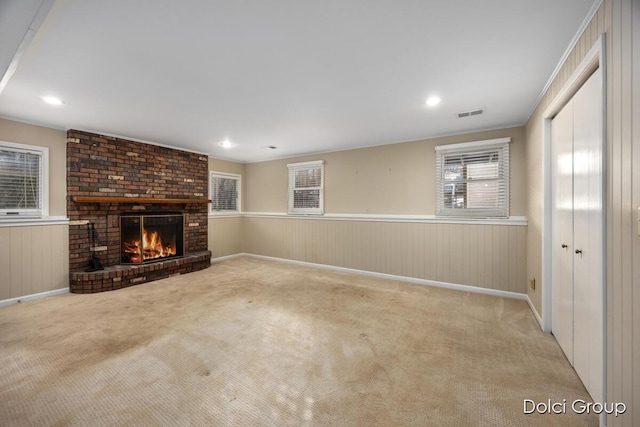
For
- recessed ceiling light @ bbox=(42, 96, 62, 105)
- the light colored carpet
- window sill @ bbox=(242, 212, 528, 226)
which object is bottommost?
the light colored carpet

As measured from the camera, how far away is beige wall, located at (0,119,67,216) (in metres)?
3.54

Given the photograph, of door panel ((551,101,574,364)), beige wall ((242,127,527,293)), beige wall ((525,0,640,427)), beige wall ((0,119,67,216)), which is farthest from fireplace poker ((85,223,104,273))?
A: door panel ((551,101,574,364))

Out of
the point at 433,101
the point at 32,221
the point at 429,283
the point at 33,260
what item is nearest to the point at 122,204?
the point at 32,221

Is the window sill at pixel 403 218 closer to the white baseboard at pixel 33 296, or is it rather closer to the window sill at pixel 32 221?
the window sill at pixel 32 221

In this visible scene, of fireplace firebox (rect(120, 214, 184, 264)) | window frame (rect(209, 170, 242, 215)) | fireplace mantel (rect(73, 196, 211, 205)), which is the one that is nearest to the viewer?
fireplace mantel (rect(73, 196, 211, 205))

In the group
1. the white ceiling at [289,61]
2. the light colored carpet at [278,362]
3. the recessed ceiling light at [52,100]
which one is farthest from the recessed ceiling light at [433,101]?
the recessed ceiling light at [52,100]

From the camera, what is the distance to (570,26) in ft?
5.55

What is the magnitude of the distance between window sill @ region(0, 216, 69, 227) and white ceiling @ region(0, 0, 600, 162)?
139 cm

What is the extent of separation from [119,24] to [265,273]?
4.09m

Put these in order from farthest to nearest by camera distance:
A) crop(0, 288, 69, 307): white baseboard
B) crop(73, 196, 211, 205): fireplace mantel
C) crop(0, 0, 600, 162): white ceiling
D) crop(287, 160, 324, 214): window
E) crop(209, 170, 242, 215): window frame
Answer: crop(209, 170, 242, 215): window frame < crop(287, 160, 324, 214): window < crop(73, 196, 211, 205): fireplace mantel < crop(0, 288, 69, 307): white baseboard < crop(0, 0, 600, 162): white ceiling

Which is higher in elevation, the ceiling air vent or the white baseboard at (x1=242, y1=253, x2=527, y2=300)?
the ceiling air vent

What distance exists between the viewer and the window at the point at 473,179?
3.73 metres

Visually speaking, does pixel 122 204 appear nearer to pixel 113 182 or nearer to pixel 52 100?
pixel 113 182

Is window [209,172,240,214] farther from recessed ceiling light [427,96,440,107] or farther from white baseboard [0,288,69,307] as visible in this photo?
recessed ceiling light [427,96,440,107]
